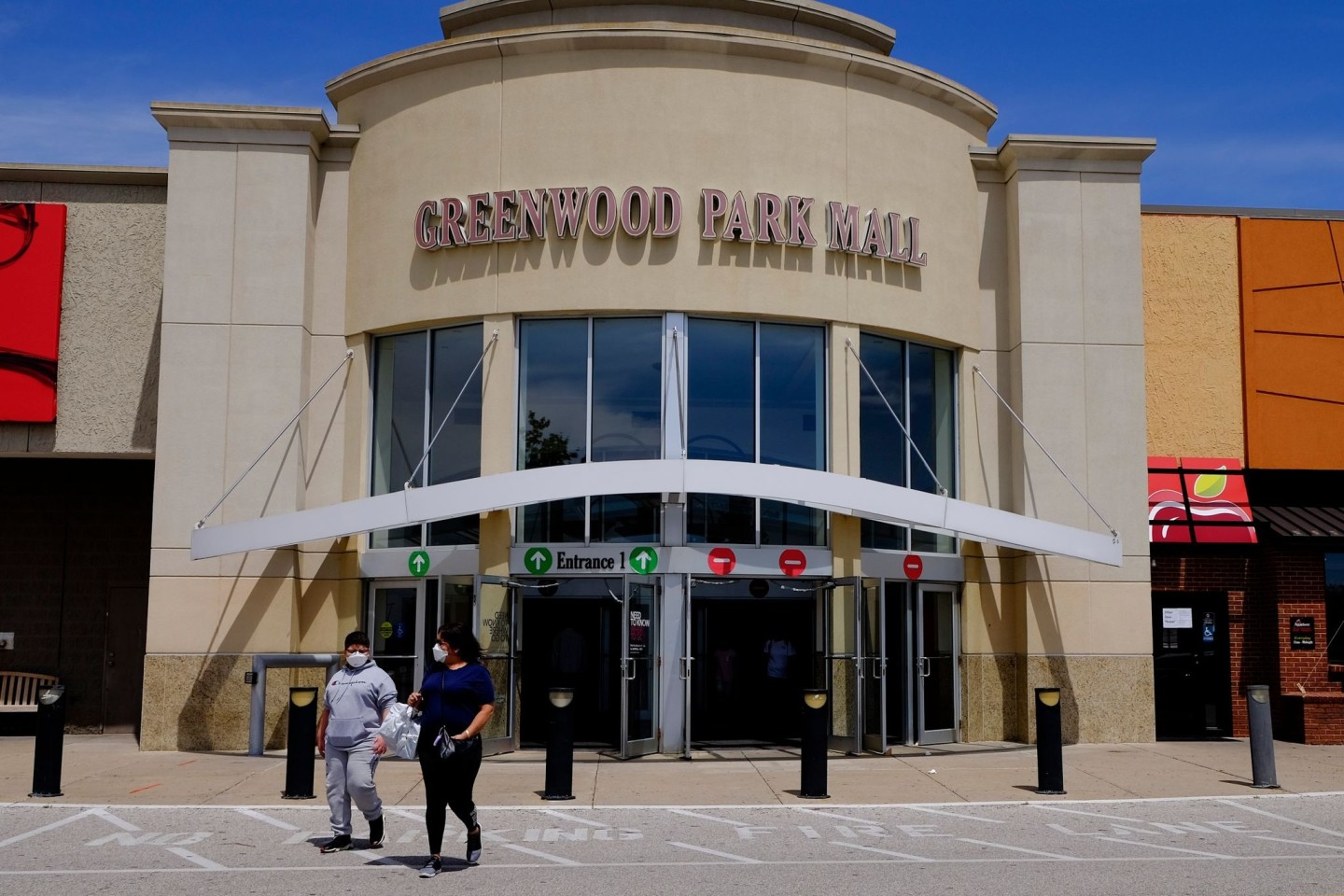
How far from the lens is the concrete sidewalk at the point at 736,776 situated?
14320mm

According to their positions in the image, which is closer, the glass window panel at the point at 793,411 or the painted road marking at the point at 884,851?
the painted road marking at the point at 884,851

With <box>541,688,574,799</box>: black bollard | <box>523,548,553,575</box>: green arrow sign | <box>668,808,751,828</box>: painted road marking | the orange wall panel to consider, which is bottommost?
<box>668,808,751,828</box>: painted road marking

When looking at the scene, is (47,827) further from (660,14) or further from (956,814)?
(660,14)

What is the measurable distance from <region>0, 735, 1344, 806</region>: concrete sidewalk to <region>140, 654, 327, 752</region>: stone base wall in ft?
1.13

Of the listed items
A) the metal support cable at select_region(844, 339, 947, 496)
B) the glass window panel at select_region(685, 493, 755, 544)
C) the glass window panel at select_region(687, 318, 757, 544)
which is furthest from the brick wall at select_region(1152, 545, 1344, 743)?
the glass window panel at select_region(687, 318, 757, 544)

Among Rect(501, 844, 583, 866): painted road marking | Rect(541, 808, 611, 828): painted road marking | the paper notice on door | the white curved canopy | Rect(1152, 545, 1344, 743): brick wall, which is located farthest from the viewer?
the paper notice on door

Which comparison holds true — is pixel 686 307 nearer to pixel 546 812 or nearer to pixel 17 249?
pixel 546 812

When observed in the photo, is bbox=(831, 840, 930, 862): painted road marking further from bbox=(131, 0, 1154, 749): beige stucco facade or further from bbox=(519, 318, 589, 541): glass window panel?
bbox=(519, 318, 589, 541): glass window panel

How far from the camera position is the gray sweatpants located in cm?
1091

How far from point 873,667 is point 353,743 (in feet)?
30.3

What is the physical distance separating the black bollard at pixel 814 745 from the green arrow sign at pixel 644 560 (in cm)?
460

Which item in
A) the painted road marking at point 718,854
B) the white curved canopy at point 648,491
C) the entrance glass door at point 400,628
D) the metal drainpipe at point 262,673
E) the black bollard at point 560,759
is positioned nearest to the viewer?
the painted road marking at point 718,854

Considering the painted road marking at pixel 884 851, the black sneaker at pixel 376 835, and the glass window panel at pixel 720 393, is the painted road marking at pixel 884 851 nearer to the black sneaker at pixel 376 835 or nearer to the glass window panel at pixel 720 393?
the black sneaker at pixel 376 835

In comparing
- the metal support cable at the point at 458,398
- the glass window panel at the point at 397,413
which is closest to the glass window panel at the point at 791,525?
the metal support cable at the point at 458,398
